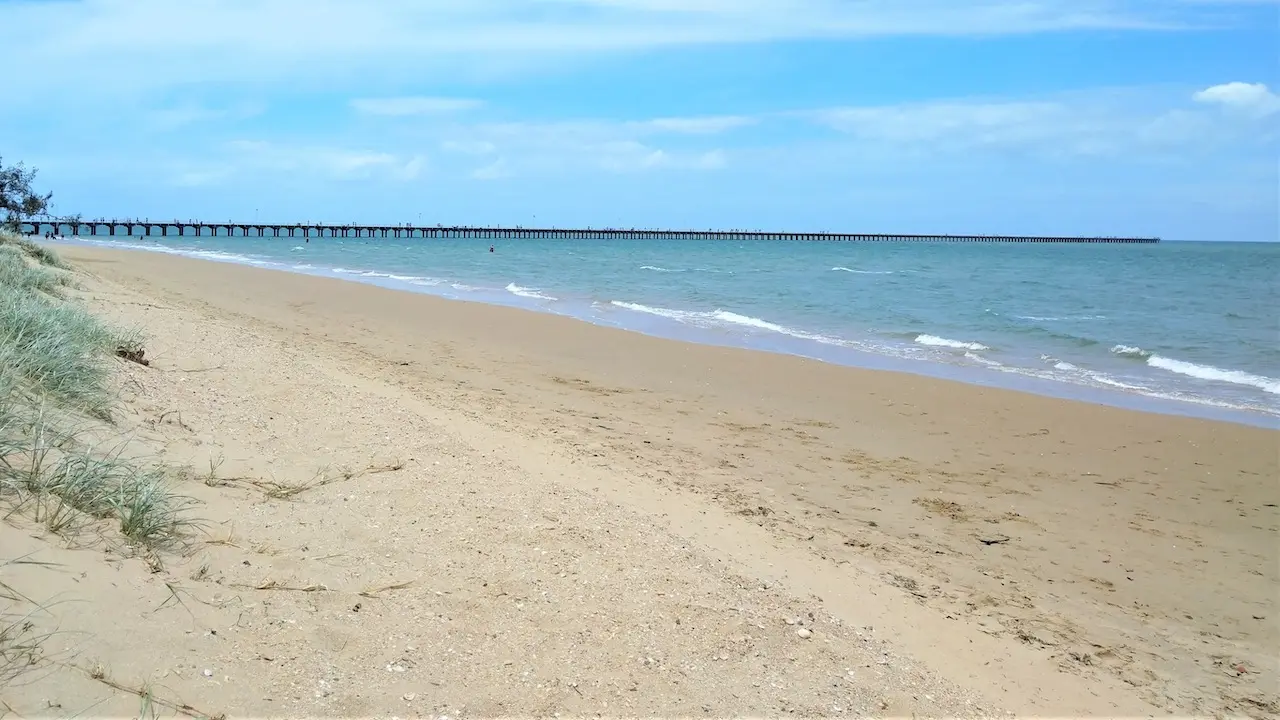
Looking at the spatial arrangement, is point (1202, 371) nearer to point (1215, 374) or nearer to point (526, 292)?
point (1215, 374)

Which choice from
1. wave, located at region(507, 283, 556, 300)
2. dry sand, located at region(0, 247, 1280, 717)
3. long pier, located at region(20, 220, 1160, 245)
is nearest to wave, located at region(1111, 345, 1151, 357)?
dry sand, located at region(0, 247, 1280, 717)

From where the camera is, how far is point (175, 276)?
2781 cm

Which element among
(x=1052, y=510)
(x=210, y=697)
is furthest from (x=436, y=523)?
(x=1052, y=510)

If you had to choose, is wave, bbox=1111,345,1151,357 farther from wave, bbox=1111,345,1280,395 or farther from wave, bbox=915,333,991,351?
wave, bbox=915,333,991,351

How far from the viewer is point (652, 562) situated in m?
4.86

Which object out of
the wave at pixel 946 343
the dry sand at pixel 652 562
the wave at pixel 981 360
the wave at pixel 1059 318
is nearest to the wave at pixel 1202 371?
the wave at pixel 946 343

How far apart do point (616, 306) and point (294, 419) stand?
1764 centimetres

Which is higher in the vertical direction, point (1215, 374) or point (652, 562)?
point (652, 562)

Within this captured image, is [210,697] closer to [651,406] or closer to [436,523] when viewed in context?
[436,523]

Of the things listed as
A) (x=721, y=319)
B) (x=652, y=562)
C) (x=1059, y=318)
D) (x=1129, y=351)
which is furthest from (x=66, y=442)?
(x=1059, y=318)

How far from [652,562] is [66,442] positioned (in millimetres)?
3007

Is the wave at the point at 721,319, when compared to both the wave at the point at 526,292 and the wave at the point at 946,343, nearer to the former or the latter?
the wave at the point at 946,343

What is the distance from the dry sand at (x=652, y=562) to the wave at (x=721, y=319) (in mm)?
8153

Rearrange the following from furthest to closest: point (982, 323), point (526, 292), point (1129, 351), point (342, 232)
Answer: point (342, 232) → point (526, 292) → point (982, 323) → point (1129, 351)
